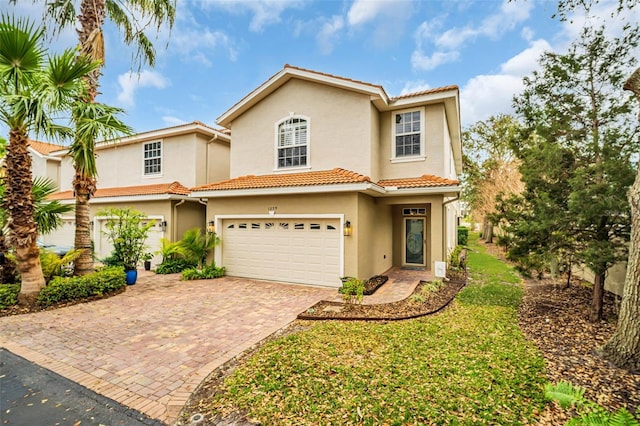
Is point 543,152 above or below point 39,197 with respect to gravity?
above

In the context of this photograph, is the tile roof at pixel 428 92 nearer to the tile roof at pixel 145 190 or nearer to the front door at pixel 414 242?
the front door at pixel 414 242

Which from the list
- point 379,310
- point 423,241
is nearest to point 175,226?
point 379,310

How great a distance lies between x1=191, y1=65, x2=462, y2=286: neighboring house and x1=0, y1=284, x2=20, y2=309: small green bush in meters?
5.86

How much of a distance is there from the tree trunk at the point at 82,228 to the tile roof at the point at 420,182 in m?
10.0

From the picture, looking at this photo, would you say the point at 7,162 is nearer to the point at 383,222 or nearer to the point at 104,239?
the point at 104,239

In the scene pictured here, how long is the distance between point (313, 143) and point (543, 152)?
24.8 feet

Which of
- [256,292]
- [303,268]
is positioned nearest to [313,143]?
[303,268]

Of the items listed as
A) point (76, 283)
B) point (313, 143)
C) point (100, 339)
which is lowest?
point (100, 339)

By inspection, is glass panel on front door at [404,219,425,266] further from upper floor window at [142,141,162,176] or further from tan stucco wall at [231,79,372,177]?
upper floor window at [142,141,162,176]

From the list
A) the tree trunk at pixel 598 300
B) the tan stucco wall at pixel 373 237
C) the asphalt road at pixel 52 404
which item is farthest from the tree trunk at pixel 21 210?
the tree trunk at pixel 598 300

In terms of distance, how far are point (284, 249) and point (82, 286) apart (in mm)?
6080

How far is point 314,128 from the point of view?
11.9 meters

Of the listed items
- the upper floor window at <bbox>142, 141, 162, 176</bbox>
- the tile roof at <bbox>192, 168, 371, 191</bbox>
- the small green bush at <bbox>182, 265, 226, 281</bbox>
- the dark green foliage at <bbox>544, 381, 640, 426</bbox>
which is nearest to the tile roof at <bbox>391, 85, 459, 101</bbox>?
the tile roof at <bbox>192, 168, 371, 191</bbox>

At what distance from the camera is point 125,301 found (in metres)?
8.51
